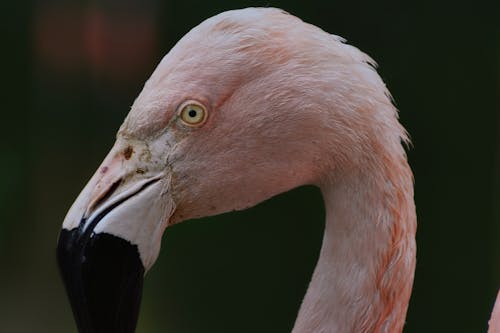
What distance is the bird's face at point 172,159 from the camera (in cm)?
164

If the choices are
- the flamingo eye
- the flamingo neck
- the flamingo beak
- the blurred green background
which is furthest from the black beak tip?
the blurred green background

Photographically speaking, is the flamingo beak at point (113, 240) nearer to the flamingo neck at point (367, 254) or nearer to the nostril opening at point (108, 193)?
the nostril opening at point (108, 193)

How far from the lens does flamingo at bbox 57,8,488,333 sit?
165 centimetres

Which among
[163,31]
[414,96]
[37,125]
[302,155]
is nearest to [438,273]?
[414,96]

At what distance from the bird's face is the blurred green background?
3.96 meters

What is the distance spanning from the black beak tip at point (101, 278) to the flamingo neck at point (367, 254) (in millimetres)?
377

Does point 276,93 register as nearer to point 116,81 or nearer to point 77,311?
point 77,311

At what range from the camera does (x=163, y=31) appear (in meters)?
6.32

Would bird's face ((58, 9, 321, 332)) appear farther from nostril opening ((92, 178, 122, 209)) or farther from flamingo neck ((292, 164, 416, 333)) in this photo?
flamingo neck ((292, 164, 416, 333))

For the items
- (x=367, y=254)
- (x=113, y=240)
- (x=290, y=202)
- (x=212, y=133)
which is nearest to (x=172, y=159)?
(x=212, y=133)

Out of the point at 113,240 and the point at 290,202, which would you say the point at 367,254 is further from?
the point at 290,202

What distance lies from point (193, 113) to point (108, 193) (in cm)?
23

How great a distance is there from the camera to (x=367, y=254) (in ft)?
5.64

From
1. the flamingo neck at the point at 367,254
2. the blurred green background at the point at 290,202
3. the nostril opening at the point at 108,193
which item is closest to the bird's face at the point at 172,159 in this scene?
the nostril opening at the point at 108,193
